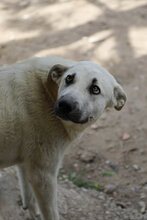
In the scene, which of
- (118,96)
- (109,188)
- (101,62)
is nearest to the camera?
(118,96)

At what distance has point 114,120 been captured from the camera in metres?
5.21

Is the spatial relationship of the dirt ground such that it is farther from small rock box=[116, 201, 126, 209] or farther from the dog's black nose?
the dog's black nose

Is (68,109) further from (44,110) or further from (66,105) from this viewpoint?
(44,110)

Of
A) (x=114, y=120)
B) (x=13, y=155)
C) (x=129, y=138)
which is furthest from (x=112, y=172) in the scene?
(x=13, y=155)

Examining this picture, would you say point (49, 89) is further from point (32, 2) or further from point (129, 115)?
point (32, 2)

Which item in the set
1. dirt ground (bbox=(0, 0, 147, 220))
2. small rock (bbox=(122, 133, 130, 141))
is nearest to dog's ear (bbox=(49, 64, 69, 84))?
dirt ground (bbox=(0, 0, 147, 220))

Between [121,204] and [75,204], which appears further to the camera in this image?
[121,204]

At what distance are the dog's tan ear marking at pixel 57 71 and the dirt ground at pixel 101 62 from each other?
166 cm

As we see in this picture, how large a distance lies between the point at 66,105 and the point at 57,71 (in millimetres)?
465

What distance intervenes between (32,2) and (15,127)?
6431mm

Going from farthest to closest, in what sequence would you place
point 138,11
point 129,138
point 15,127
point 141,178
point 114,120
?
point 138,11, point 114,120, point 129,138, point 141,178, point 15,127

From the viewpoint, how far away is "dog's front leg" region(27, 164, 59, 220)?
8.86ft

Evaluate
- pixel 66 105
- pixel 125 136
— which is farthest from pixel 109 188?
pixel 66 105

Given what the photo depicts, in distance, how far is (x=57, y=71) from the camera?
8.66 ft
